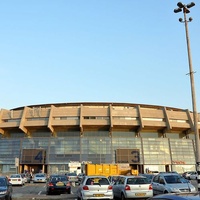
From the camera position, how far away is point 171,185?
56.4 feet

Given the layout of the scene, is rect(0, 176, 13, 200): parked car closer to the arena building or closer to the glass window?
the arena building

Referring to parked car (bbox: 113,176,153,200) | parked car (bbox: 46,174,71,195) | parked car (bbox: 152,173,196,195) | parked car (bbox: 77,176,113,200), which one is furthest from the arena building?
parked car (bbox: 77,176,113,200)

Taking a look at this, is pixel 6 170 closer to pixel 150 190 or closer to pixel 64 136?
pixel 64 136

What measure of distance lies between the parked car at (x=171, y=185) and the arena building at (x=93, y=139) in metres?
55.8

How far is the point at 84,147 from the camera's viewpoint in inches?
2977

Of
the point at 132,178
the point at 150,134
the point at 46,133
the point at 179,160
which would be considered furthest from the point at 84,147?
the point at 132,178

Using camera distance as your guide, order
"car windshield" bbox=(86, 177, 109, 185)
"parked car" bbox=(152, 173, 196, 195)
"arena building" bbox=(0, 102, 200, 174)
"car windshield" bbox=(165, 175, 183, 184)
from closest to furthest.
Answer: "car windshield" bbox=(86, 177, 109, 185) < "parked car" bbox=(152, 173, 196, 195) < "car windshield" bbox=(165, 175, 183, 184) < "arena building" bbox=(0, 102, 200, 174)

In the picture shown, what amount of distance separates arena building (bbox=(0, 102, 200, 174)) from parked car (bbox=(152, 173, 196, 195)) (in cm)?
5575

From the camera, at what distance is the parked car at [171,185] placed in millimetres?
16827

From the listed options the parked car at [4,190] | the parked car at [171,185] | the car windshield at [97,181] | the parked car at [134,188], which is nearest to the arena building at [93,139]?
the parked car at [171,185]

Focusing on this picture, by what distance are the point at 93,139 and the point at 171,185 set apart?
60297 millimetres

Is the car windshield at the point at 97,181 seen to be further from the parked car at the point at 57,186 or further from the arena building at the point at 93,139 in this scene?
the arena building at the point at 93,139

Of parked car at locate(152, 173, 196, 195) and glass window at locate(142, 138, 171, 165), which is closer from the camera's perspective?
parked car at locate(152, 173, 196, 195)

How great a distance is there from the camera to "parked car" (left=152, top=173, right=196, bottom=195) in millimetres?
16827
